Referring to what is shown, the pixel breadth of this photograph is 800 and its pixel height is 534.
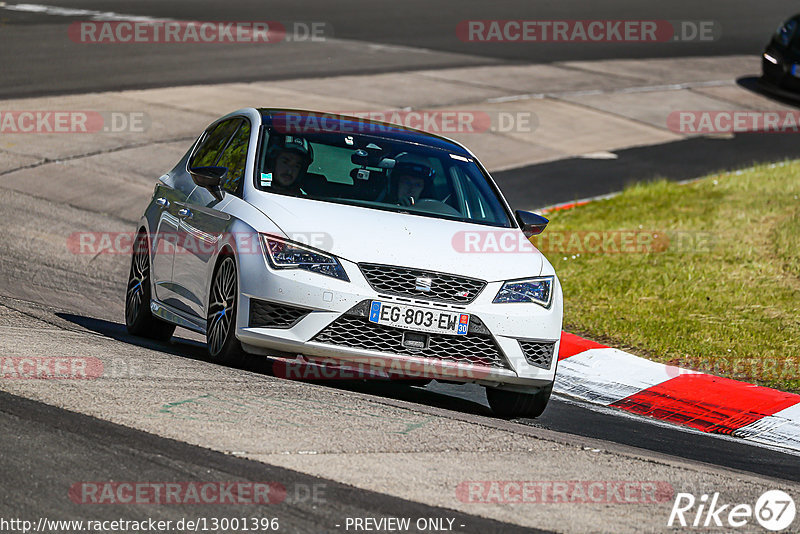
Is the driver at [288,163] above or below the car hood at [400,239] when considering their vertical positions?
above

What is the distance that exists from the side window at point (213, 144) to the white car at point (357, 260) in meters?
→ 0.03

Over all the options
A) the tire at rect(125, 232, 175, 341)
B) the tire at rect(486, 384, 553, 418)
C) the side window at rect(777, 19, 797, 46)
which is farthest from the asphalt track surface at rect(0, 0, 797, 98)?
the tire at rect(486, 384, 553, 418)

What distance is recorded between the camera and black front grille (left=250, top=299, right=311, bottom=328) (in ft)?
24.3

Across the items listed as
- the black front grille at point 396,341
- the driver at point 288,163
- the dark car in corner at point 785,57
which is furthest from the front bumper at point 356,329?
the dark car in corner at point 785,57

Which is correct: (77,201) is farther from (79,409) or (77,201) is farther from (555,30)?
(555,30)

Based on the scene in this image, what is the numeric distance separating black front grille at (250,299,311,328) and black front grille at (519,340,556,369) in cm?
137

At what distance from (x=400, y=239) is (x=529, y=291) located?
0.86 m

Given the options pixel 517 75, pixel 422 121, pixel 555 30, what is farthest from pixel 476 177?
pixel 555 30

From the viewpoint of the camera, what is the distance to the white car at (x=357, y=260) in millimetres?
7418

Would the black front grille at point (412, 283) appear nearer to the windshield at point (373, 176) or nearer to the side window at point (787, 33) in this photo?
the windshield at point (373, 176)

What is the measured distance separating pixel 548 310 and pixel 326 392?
153 centimetres

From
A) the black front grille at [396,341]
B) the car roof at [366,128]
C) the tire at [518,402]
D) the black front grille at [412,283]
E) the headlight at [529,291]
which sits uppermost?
the car roof at [366,128]

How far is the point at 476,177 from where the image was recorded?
9.06 metres

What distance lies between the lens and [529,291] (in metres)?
7.86
